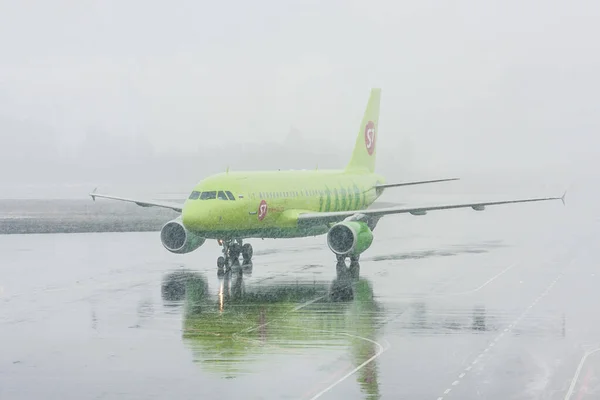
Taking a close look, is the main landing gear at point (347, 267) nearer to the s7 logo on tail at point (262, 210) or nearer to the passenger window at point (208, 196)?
the s7 logo on tail at point (262, 210)

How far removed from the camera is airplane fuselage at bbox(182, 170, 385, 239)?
42.4m

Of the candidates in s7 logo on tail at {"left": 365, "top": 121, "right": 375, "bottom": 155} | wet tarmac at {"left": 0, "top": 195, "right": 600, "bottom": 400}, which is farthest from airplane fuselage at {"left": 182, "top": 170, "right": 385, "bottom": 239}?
s7 logo on tail at {"left": 365, "top": 121, "right": 375, "bottom": 155}

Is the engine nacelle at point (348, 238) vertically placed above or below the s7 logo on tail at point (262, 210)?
below

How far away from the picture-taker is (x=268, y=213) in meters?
46.1

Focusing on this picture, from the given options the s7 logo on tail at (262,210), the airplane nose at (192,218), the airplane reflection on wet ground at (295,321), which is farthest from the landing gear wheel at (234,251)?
the airplane reflection on wet ground at (295,321)

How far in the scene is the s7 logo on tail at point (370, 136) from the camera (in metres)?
62.9

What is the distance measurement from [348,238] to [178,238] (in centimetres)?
835

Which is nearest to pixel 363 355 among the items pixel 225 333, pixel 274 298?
pixel 225 333

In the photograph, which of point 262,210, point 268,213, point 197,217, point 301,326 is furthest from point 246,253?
point 301,326

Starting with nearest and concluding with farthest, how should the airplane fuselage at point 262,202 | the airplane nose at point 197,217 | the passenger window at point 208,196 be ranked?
the airplane nose at point 197,217 → the airplane fuselage at point 262,202 → the passenger window at point 208,196

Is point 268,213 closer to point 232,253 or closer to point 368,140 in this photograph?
point 232,253

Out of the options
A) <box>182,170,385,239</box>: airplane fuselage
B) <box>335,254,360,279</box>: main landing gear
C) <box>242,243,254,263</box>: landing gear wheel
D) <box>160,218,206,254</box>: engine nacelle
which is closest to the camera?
<box>182,170,385,239</box>: airplane fuselage

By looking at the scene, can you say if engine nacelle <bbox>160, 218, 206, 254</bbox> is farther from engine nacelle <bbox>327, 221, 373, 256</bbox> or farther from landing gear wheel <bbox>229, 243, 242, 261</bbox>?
engine nacelle <bbox>327, 221, 373, 256</bbox>

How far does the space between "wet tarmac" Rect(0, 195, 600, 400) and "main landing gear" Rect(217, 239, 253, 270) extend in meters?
0.72
